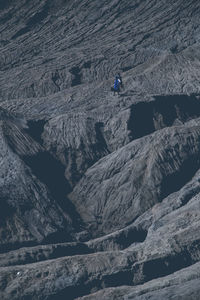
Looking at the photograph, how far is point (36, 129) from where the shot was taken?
2755 cm

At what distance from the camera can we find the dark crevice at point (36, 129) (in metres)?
27.0

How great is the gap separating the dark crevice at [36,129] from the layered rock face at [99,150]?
0.23 feet

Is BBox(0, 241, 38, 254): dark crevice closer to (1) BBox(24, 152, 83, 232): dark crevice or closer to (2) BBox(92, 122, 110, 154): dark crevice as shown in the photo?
(1) BBox(24, 152, 83, 232): dark crevice

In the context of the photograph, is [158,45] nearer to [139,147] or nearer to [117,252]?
[139,147]

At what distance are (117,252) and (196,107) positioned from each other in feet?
30.6

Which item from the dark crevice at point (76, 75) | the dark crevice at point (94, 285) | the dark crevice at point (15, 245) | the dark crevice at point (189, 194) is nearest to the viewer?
the dark crevice at point (94, 285)

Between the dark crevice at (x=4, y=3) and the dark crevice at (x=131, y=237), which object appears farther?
the dark crevice at (x=4, y=3)

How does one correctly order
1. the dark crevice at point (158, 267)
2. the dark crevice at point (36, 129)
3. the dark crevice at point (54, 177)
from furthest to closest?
1. the dark crevice at point (36, 129)
2. the dark crevice at point (54, 177)
3. the dark crevice at point (158, 267)

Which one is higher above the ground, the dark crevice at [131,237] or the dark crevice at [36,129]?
the dark crevice at [36,129]

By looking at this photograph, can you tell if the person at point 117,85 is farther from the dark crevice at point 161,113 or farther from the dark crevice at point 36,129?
the dark crevice at point 36,129

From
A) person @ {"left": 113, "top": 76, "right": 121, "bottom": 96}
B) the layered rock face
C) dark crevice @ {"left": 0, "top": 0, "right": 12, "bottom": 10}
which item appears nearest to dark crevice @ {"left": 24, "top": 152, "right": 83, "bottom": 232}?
the layered rock face

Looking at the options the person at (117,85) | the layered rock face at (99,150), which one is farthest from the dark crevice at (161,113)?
the person at (117,85)

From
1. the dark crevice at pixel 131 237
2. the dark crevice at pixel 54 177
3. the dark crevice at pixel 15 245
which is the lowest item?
the dark crevice at pixel 131 237

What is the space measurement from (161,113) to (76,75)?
19.2 ft
